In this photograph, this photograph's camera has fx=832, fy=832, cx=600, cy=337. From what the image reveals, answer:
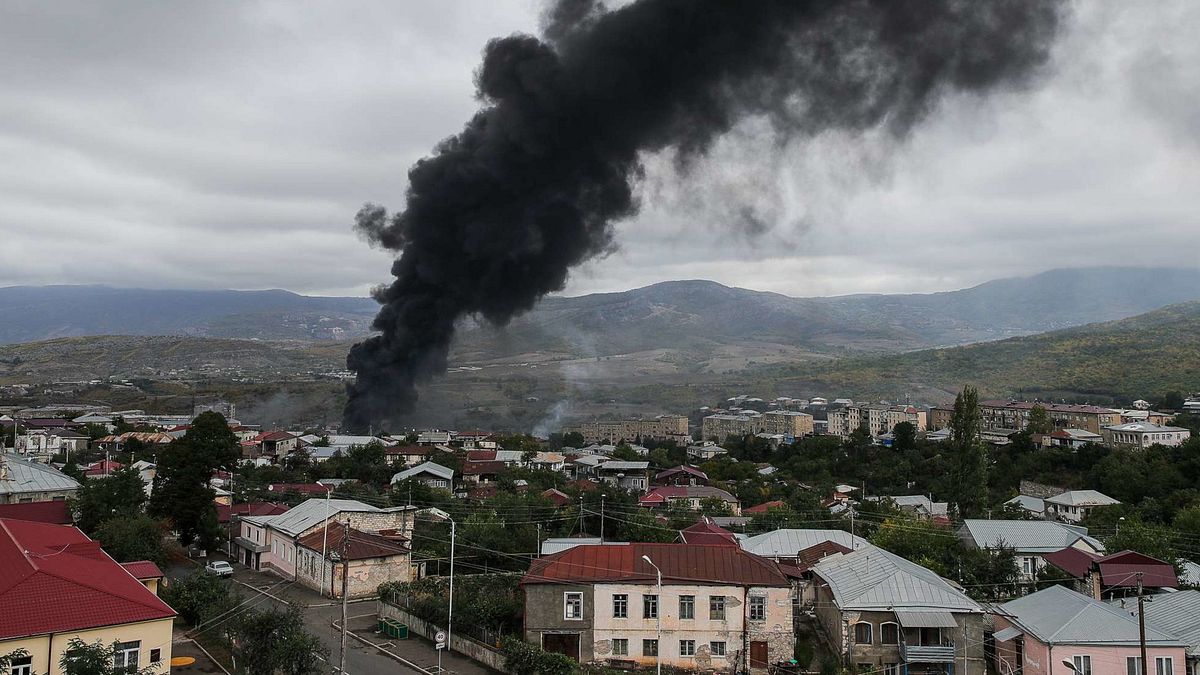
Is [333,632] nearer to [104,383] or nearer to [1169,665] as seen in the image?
[1169,665]

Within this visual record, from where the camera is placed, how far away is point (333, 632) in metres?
20.6

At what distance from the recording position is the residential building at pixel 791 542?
29.0 m

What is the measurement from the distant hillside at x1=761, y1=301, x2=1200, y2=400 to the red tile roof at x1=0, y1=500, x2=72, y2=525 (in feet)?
355

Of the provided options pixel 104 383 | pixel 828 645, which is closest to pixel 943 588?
pixel 828 645

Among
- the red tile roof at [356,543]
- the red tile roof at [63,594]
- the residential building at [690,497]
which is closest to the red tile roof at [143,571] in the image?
the red tile roof at [63,594]

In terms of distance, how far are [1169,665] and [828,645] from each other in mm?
7136

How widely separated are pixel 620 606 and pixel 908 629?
657cm

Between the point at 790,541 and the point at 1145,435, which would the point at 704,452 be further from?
the point at 790,541

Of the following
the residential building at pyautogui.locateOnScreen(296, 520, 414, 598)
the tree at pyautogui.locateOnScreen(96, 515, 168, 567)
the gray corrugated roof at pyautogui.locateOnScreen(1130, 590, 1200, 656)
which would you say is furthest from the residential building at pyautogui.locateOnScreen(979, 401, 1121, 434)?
the tree at pyautogui.locateOnScreen(96, 515, 168, 567)

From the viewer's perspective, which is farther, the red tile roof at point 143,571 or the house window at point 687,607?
the house window at point 687,607

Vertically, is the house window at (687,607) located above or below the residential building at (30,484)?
below

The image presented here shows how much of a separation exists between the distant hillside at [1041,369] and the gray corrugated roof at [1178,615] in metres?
93.3

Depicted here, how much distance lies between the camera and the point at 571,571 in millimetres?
19859

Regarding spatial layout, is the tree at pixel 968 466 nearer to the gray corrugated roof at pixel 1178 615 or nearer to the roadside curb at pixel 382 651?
the gray corrugated roof at pixel 1178 615
